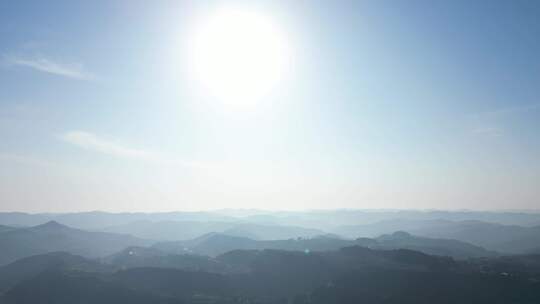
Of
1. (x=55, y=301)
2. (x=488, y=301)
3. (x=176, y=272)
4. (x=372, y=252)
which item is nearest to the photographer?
(x=488, y=301)

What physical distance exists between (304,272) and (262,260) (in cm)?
1348

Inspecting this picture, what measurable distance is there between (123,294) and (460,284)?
71370 mm

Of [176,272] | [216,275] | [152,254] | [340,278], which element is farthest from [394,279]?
[152,254]

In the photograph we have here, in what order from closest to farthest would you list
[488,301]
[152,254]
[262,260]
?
[488,301] → [262,260] → [152,254]

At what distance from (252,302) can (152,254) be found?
89508mm

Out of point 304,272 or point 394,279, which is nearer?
point 394,279

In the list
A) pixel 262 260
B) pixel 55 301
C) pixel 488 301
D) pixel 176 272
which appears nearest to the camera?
pixel 488 301

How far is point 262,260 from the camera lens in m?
119

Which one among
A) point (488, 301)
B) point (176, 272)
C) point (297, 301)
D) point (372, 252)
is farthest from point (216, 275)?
point (488, 301)

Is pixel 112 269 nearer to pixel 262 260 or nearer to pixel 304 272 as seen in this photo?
pixel 262 260

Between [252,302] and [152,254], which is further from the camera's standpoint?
[152,254]

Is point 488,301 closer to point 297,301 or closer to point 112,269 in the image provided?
point 297,301

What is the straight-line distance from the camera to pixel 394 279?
96312mm

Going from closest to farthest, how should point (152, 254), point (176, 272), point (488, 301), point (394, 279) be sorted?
point (488, 301) < point (394, 279) < point (176, 272) < point (152, 254)
